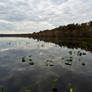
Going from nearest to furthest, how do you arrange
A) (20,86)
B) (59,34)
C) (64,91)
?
(64,91) < (20,86) < (59,34)

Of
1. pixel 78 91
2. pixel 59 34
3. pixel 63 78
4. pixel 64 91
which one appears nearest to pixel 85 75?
pixel 63 78

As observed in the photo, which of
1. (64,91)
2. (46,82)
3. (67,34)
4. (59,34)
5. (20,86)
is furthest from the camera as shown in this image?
(59,34)

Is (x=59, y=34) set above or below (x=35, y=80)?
above

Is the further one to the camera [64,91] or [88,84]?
[88,84]

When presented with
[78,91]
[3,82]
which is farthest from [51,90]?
[3,82]

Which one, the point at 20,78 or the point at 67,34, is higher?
the point at 67,34

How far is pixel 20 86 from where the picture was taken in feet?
20.5

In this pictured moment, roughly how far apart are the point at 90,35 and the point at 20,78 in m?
72.4

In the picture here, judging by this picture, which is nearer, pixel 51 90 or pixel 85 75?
pixel 51 90

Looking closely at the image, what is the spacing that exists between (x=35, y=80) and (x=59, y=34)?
96.1 meters

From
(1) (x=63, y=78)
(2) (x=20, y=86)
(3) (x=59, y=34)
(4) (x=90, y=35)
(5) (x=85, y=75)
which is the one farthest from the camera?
(3) (x=59, y=34)

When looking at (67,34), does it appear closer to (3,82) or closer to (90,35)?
(90,35)

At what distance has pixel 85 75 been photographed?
26.2 feet

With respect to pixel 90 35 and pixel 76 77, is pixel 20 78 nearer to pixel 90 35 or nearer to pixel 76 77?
pixel 76 77
